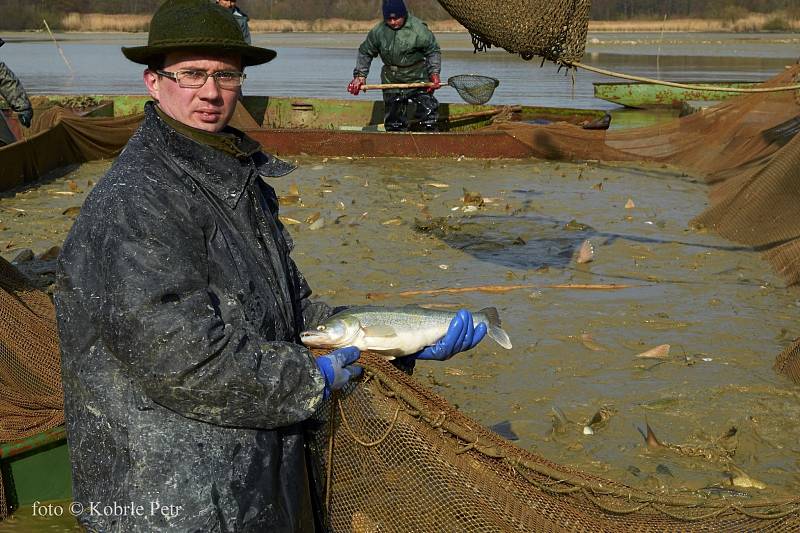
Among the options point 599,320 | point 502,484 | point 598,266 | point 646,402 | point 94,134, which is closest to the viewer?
point 502,484

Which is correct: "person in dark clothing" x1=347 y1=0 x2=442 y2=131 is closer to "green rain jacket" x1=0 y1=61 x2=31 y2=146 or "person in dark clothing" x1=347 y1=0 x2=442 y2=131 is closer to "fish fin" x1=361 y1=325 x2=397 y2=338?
"green rain jacket" x1=0 y1=61 x2=31 y2=146

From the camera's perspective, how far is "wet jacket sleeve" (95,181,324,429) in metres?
2.48

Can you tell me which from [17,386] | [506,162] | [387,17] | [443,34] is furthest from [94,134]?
[443,34]

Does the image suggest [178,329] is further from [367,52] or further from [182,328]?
[367,52]

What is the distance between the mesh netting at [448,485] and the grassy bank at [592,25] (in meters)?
66.2

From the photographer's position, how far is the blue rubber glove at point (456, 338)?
3453 millimetres

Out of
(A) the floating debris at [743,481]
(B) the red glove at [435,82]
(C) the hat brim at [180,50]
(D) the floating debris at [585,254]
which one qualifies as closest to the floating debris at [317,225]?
(D) the floating debris at [585,254]

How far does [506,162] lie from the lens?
15148 mm

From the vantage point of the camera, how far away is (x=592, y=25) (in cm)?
7306

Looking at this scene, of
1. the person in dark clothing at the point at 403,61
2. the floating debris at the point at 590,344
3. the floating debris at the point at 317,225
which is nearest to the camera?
the floating debris at the point at 590,344

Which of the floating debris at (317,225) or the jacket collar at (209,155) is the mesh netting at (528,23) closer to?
the jacket collar at (209,155)

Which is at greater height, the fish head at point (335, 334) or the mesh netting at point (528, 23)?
the mesh netting at point (528, 23)

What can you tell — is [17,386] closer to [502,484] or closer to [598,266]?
[502,484]

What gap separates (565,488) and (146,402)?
63.1 inches
